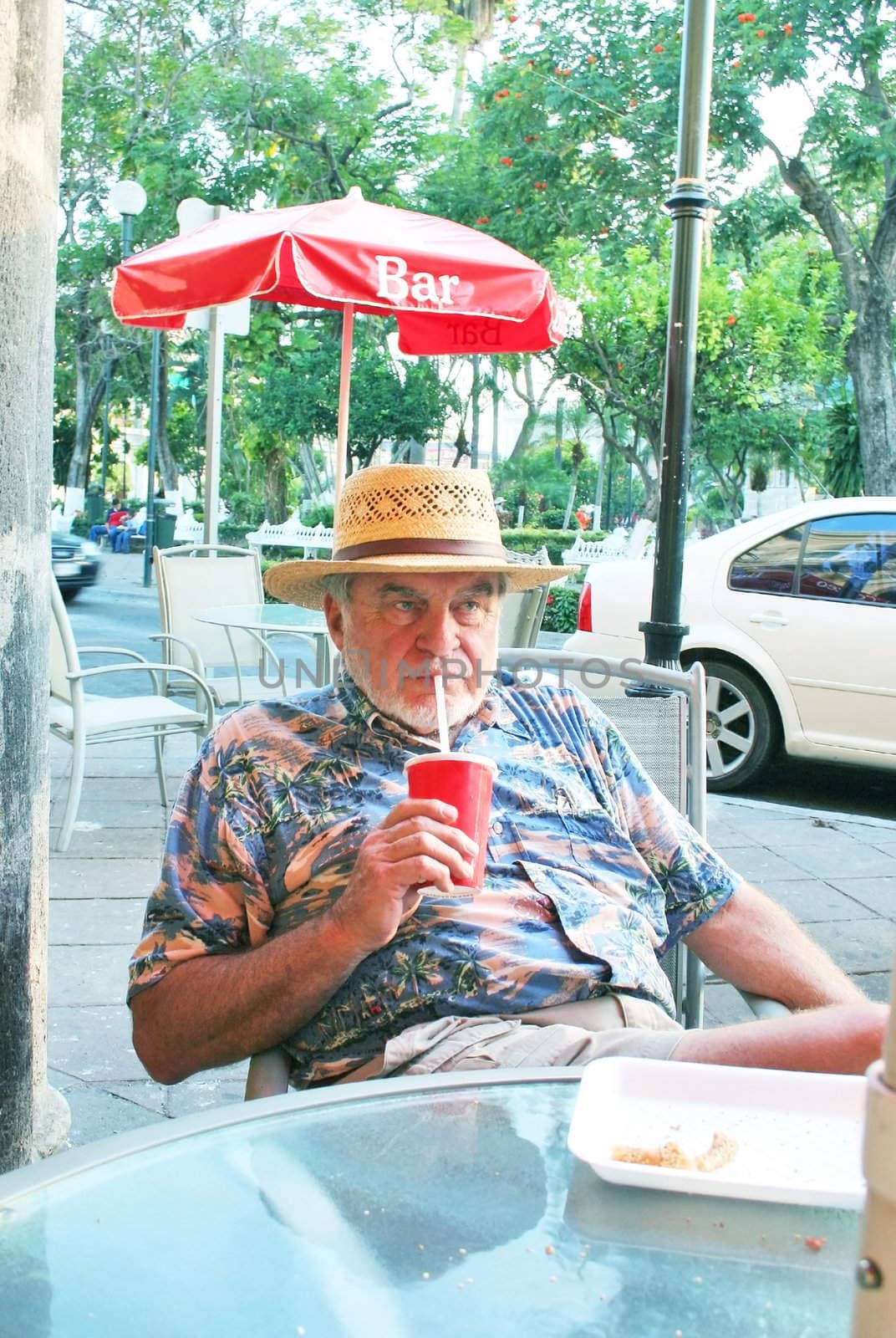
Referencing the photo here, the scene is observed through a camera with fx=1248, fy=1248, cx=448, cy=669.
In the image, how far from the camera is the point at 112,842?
17.0 ft

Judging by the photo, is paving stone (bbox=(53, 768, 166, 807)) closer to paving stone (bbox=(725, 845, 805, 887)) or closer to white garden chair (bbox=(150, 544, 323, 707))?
white garden chair (bbox=(150, 544, 323, 707))


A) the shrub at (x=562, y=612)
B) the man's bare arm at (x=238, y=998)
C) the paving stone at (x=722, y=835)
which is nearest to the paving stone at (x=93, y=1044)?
the man's bare arm at (x=238, y=998)

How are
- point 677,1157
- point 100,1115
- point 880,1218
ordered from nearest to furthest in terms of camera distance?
point 880,1218 < point 677,1157 < point 100,1115

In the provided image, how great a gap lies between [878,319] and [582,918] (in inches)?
599

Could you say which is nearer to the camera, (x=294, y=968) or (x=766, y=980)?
(x=294, y=968)

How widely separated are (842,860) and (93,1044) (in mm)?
3372

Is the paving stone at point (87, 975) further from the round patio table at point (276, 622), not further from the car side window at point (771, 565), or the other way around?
the car side window at point (771, 565)

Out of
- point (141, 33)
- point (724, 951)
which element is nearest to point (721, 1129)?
point (724, 951)

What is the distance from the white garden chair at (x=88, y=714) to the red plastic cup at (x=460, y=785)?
3.35 m

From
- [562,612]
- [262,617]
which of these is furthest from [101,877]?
[562,612]

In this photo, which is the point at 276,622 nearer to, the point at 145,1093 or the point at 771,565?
the point at 771,565

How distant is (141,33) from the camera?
20125 mm

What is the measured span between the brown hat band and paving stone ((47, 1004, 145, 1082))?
63.7 inches

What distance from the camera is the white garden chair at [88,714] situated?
5.04m
